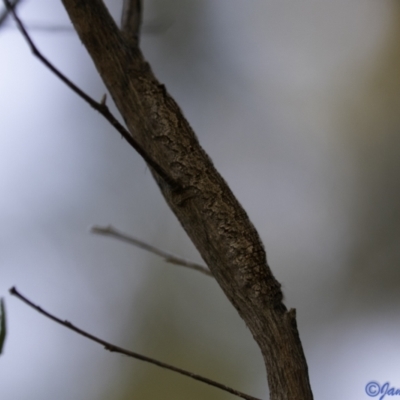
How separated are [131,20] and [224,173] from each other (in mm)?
443

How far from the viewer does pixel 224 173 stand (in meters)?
0.83

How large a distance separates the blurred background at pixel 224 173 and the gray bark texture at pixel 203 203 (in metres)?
0.46

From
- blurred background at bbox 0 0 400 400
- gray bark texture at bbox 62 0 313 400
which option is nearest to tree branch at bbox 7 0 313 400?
gray bark texture at bbox 62 0 313 400

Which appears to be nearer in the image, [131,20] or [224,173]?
[131,20]

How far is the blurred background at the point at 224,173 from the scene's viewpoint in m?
0.77

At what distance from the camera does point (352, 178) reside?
0.80m

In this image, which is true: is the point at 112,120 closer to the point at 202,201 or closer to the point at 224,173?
the point at 202,201

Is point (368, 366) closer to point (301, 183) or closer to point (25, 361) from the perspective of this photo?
point (301, 183)

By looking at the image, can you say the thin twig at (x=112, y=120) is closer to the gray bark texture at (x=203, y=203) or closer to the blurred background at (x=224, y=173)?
the gray bark texture at (x=203, y=203)

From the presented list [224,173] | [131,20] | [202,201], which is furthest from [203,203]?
[224,173]

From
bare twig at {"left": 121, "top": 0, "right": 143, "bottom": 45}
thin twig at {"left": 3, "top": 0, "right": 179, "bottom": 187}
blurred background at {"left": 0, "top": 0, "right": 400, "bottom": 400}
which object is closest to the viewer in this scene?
thin twig at {"left": 3, "top": 0, "right": 179, "bottom": 187}

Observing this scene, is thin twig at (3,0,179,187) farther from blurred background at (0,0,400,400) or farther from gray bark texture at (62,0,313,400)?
blurred background at (0,0,400,400)

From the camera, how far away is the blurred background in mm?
767

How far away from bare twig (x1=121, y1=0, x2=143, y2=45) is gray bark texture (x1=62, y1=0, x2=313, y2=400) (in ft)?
0.15
